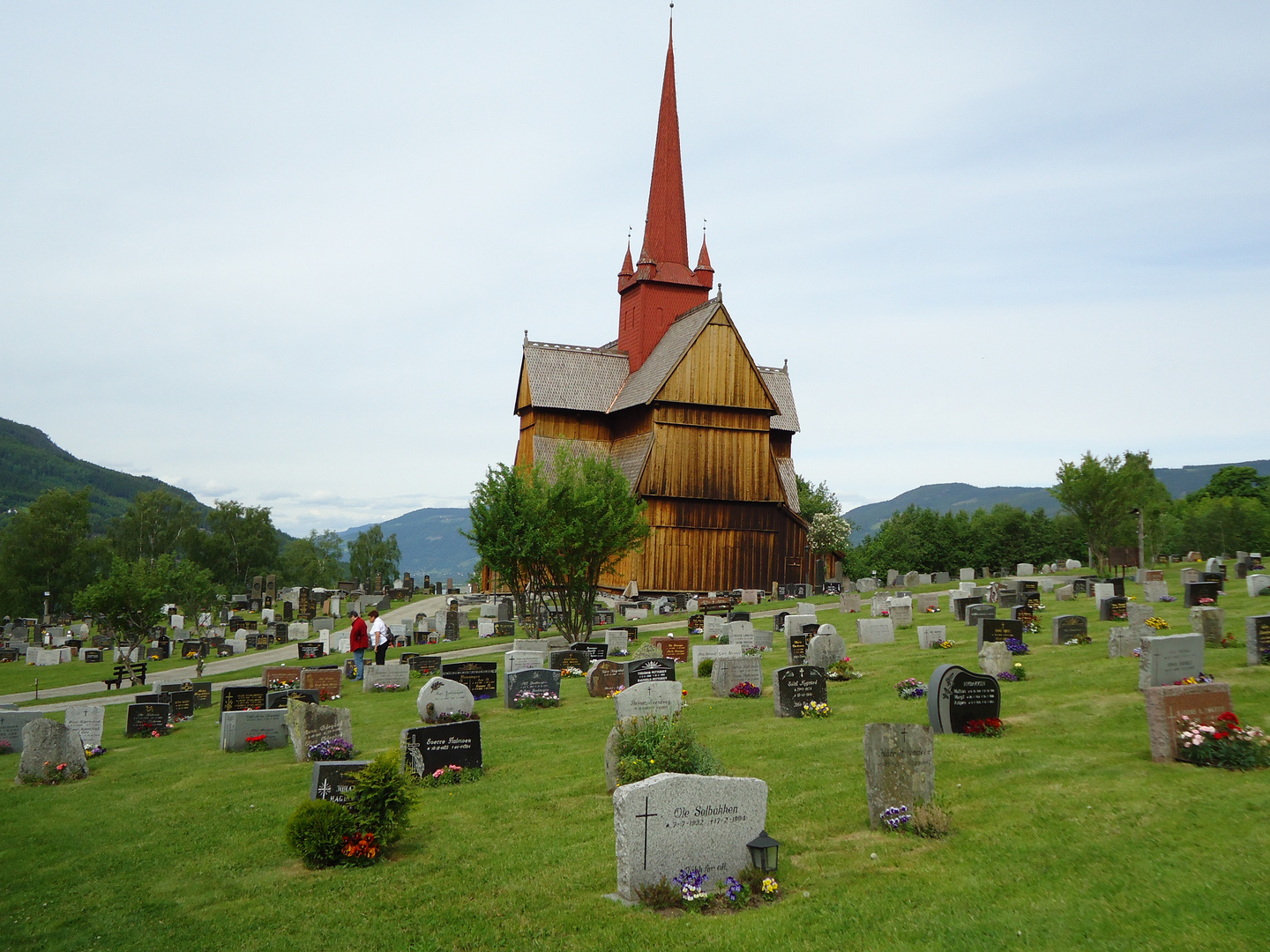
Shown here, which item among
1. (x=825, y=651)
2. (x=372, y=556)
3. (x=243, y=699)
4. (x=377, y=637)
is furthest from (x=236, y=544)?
(x=825, y=651)

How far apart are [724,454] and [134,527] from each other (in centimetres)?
4855

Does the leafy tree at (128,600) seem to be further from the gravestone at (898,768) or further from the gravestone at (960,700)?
the gravestone at (898,768)

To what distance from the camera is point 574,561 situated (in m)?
30.0

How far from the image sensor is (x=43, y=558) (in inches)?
2537

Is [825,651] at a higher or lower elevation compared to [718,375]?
lower

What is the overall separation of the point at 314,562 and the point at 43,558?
2540cm

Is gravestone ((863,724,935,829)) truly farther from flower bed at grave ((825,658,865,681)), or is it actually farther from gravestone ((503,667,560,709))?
gravestone ((503,667,560,709))

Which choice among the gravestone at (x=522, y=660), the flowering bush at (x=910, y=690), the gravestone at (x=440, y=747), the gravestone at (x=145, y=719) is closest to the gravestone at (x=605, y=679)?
the gravestone at (x=522, y=660)

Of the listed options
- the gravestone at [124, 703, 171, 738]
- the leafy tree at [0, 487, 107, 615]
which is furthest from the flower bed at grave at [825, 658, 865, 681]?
the leafy tree at [0, 487, 107, 615]

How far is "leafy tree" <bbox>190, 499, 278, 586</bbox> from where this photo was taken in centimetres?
7281

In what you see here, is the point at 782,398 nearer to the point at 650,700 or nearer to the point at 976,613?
the point at 976,613

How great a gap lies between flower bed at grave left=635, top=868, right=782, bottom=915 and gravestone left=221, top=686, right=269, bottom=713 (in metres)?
13.6

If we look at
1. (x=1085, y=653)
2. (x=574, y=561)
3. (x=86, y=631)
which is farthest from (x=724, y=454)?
(x=86, y=631)

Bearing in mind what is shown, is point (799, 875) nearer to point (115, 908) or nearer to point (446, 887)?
point (446, 887)
